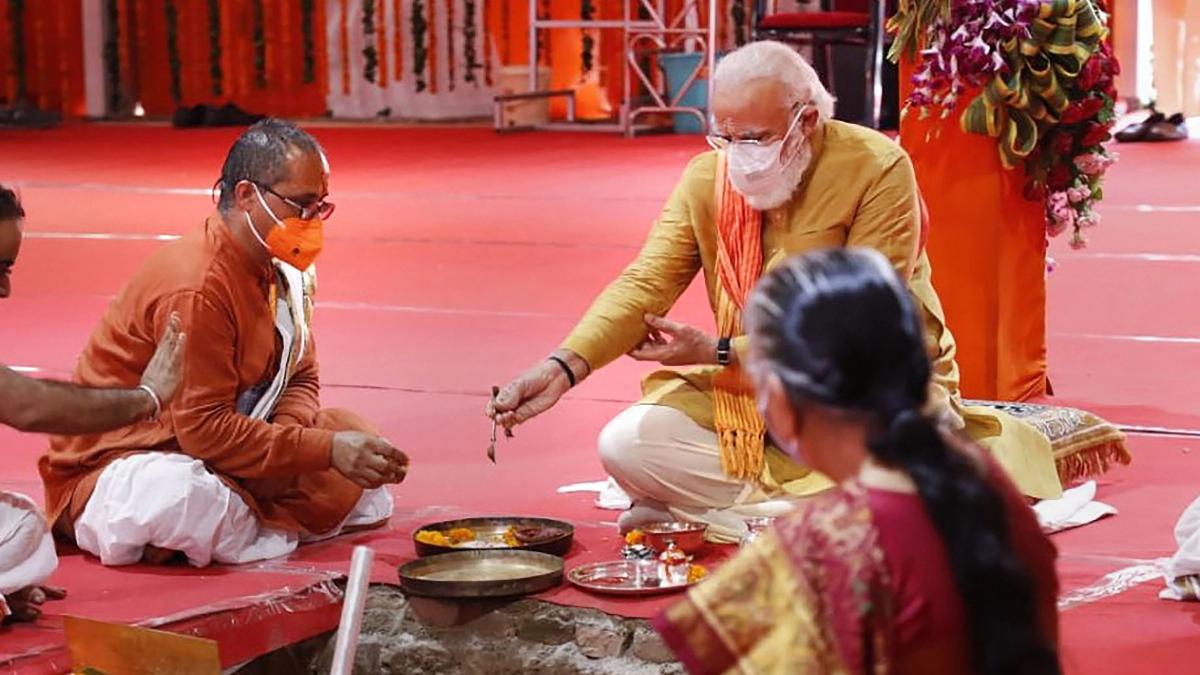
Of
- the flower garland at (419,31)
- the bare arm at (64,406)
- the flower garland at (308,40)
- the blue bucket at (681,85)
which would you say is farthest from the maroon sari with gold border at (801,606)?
the flower garland at (308,40)

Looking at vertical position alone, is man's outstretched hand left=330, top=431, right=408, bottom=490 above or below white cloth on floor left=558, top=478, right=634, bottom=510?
above

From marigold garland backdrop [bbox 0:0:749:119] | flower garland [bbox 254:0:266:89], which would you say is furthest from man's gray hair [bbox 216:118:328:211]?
flower garland [bbox 254:0:266:89]

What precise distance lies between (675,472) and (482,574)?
54 centimetres

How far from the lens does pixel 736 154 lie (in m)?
4.45

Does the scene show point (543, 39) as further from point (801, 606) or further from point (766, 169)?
point (801, 606)

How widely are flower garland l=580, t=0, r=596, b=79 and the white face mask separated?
11.6 m

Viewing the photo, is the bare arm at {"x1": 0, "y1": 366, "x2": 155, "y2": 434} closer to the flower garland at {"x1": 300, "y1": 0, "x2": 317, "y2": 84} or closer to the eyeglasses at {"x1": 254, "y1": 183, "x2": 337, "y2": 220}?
the eyeglasses at {"x1": 254, "y1": 183, "x2": 337, "y2": 220}

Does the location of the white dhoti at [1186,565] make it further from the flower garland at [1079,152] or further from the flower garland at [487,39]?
the flower garland at [487,39]

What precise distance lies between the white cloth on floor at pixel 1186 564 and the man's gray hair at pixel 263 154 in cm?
206

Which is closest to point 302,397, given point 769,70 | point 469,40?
point 769,70

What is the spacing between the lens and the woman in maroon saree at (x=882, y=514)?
79.4 inches

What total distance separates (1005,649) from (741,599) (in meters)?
0.30

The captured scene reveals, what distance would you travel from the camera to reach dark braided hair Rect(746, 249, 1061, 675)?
201cm

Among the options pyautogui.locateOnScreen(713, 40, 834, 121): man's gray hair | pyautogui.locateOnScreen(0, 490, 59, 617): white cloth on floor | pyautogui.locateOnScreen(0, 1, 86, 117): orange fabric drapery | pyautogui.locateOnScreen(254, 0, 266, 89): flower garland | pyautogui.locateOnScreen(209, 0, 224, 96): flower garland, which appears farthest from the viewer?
pyautogui.locateOnScreen(0, 1, 86, 117): orange fabric drapery
